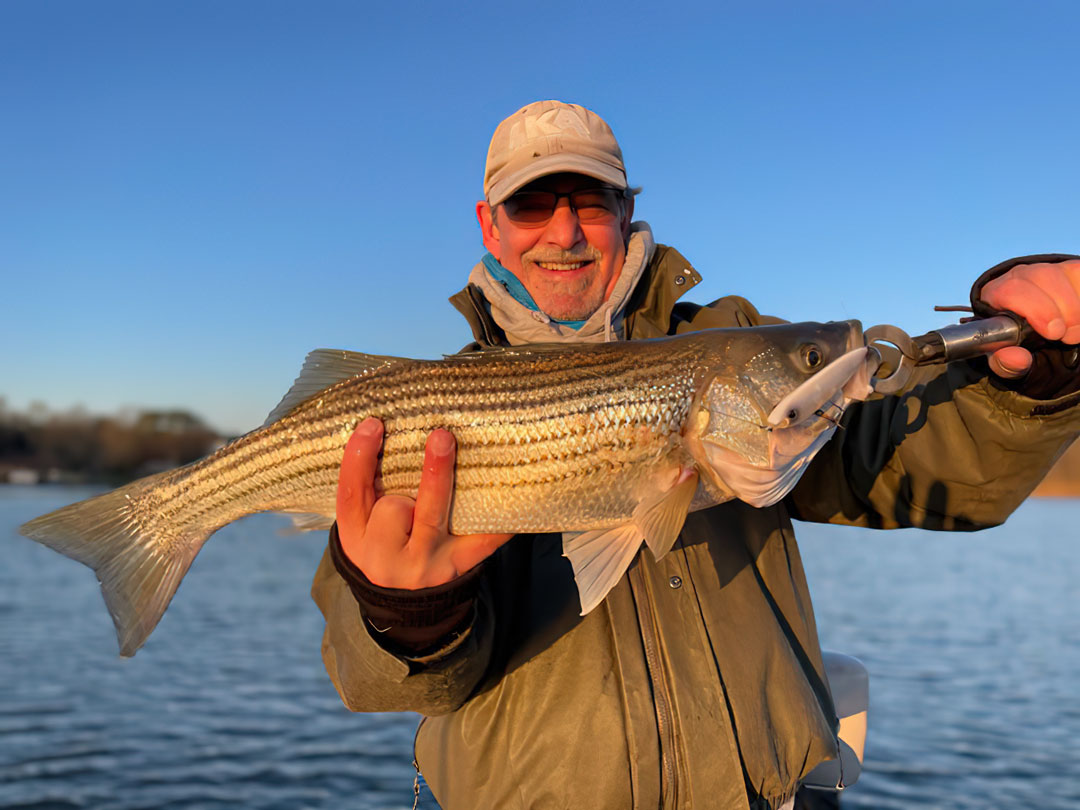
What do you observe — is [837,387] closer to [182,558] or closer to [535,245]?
[535,245]

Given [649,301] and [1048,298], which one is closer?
[1048,298]

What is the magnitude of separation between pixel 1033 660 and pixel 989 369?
1921 centimetres

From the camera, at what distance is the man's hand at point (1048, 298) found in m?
2.94

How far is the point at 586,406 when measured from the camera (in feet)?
11.1

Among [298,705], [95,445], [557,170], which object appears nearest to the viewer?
[557,170]

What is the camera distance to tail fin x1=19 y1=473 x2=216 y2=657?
12.2 feet

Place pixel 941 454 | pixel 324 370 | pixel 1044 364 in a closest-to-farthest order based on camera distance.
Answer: pixel 1044 364, pixel 941 454, pixel 324 370

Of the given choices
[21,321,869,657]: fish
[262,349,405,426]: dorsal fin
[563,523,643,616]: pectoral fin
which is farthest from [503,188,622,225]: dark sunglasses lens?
[563,523,643,616]: pectoral fin

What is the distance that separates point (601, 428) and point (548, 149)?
6.25 ft

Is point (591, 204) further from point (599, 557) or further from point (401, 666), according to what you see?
point (401, 666)

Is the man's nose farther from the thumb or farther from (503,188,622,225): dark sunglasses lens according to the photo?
the thumb

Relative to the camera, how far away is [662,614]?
136 inches

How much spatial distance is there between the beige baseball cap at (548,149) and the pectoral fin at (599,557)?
205cm

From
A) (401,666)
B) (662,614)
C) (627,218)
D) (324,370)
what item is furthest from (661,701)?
(627,218)
